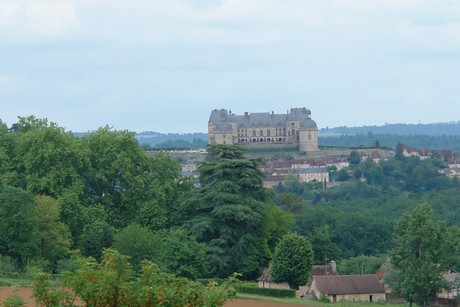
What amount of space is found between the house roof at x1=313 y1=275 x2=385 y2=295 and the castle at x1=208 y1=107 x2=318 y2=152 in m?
115

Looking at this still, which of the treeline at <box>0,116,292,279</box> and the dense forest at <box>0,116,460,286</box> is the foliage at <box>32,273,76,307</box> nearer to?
the dense forest at <box>0,116,460,286</box>

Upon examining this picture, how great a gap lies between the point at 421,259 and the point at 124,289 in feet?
71.4

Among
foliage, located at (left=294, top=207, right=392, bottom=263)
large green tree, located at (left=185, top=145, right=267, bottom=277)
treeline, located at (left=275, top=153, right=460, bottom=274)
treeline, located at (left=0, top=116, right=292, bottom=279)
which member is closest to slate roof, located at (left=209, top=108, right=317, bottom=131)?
treeline, located at (left=275, top=153, right=460, bottom=274)

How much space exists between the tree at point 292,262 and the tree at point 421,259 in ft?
21.0

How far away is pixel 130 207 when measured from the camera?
5181 centimetres

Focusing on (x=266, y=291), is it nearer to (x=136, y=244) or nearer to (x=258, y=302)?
(x=258, y=302)

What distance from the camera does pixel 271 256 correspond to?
5022 cm

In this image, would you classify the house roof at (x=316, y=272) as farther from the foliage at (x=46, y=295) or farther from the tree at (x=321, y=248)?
the foliage at (x=46, y=295)

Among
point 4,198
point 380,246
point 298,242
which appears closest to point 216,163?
point 298,242

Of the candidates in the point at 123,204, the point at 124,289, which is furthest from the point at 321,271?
the point at 124,289

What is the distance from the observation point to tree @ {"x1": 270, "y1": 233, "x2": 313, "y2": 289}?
1855 inches

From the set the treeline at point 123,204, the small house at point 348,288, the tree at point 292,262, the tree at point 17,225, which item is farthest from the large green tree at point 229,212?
the tree at point 17,225

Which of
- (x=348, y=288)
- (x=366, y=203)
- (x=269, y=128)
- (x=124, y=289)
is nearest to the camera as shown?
(x=124, y=289)

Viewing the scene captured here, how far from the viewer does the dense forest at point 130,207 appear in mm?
45156
